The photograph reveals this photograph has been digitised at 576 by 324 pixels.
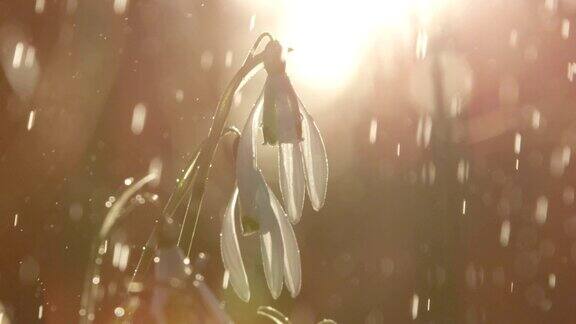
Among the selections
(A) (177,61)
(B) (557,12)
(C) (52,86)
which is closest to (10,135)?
(C) (52,86)

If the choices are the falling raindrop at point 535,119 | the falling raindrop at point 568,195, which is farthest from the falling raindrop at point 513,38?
the falling raindrop at point 568,195

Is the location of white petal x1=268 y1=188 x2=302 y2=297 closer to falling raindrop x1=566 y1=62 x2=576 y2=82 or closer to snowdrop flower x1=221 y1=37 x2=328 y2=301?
snowdrop flower x1=221 y1=37 x2=328 y2=301

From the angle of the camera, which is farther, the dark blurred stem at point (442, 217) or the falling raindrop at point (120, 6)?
the dark blurred stem at point (442, 217)

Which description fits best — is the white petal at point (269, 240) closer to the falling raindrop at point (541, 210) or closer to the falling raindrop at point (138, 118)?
the falling raindrop at point (138, 118)

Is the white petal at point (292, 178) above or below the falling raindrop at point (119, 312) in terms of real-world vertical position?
above

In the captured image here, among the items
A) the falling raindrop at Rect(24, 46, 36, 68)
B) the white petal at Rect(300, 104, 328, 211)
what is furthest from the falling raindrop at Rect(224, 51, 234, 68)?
the white petal at Rect(300, 104, 328, 211)

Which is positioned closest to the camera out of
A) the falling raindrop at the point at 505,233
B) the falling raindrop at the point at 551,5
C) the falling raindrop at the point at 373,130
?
the falling raindrop at the point at 373,130

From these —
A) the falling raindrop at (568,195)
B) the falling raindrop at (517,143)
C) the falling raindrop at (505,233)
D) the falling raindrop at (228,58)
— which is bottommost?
the falling raindrop at (505,233)

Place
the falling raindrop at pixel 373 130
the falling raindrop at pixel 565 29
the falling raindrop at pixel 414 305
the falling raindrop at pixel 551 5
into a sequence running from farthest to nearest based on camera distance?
the falling raindrop at pixel 551 5 → the falling raindrop at pixel 565 29 → the falling raindrop at pixel 373 130 → the falling raindrop at pixel 414 305

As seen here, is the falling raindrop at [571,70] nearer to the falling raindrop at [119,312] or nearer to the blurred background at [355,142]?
the blurred background at [355,142]
